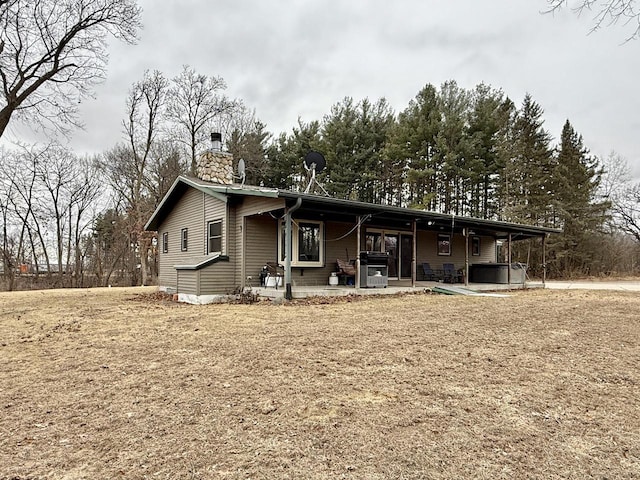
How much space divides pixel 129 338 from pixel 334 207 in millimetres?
5724

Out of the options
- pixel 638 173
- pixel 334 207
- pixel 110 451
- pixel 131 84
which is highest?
pixel 131 84

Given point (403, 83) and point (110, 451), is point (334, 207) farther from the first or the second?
point (403, 83)

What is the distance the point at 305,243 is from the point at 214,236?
2.54 metres

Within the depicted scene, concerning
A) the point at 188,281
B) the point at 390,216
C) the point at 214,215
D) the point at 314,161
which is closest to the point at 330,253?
the point at 390,216

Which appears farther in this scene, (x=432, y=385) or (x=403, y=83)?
(x=403, y=83)

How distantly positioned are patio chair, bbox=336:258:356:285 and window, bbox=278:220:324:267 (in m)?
0.54

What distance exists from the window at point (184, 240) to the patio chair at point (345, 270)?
480 cm

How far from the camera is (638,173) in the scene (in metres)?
25.5

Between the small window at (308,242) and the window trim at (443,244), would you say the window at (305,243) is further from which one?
the window trim at (443,244)

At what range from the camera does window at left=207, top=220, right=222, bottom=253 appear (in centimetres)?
1122

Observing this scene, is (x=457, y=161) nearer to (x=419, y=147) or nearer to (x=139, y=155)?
(x=419, y=147)

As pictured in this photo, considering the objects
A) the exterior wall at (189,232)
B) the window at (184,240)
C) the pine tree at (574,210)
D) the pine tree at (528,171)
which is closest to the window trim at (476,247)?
the pine tree at (528,171)

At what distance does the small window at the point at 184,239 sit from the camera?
12875mm

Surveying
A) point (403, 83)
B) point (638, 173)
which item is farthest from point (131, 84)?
point (638, 173)
